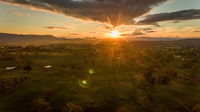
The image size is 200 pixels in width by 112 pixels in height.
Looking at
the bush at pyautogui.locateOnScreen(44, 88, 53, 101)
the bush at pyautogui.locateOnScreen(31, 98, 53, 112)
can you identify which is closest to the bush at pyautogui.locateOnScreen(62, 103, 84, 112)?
the bush at pyautogui.locateOnScreen(31, 98, 53, 112)

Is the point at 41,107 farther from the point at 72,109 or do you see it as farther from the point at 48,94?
the point at 48,94

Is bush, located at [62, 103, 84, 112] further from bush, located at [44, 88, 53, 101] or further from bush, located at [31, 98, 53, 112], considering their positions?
bush, located at [44, 88, 53, 101]

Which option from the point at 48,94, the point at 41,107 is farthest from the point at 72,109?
the point at 48,94

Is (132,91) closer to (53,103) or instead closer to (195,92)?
(195,92)

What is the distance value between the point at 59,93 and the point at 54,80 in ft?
53.7

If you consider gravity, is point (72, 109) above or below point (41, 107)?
above

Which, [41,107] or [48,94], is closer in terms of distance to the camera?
[41,107]

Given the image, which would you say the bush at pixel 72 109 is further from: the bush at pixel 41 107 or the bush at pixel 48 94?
the bush at pixel 48 94

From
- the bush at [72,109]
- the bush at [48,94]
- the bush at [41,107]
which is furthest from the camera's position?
the bush at [48,94]

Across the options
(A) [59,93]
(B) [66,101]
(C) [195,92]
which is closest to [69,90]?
(A) [59,93]

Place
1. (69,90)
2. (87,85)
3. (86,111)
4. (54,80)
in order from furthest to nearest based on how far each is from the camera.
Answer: (54,80), (87,85), (69,90), (86,111)

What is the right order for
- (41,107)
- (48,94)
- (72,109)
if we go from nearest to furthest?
(72,109), (41,107), (48,94)

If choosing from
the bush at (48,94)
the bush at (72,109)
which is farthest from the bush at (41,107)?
the bush at (48,94)

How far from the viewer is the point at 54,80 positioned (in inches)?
2936
